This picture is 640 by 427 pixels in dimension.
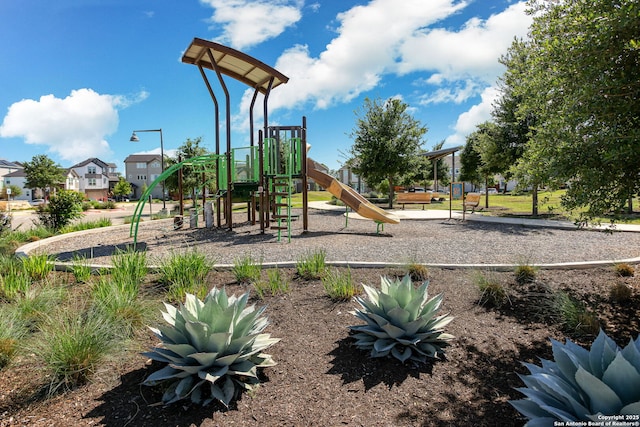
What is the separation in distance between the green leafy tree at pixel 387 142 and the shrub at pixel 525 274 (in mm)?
17344

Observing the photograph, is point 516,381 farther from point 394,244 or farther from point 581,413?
point 394,244

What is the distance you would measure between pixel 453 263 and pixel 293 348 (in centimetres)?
366

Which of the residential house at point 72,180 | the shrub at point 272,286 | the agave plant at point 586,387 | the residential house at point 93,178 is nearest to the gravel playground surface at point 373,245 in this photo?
the shrub at point 272,286

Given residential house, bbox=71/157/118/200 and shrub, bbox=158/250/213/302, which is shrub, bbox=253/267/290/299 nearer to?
shrub, bbox=158/250/213/302

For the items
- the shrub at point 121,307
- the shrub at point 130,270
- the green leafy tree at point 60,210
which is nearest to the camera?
the shrub at point 121,307

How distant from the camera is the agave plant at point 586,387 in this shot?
1.90 m

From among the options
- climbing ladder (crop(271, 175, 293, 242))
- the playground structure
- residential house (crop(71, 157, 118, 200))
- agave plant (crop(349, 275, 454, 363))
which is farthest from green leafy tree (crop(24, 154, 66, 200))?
agave plant (crop(349, 275, 454, 363))

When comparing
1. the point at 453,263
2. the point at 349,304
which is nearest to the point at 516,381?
the point at 349,304

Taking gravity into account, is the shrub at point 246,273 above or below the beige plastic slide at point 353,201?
below

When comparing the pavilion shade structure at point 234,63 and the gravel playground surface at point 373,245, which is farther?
the pavilion shade structure at point 234,63

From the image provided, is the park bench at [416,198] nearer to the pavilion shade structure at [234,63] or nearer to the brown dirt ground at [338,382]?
the pavilion shade structure at [234,63]

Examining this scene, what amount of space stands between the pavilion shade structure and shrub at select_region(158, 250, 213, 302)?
296 inches

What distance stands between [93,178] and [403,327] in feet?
297

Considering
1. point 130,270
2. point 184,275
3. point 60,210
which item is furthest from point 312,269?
point 60,210
